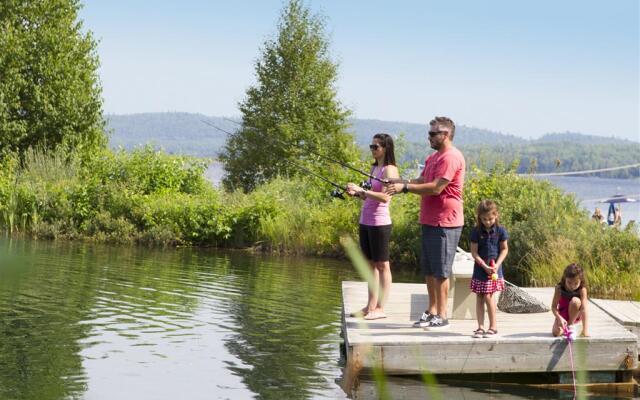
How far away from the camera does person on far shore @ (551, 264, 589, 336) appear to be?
27.5 ft

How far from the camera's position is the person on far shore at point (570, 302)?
8391 millimetres

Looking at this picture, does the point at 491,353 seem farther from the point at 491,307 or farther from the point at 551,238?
the point at 551,238

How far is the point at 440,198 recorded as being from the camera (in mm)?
8531

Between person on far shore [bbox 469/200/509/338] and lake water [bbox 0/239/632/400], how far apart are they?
23.2 inches

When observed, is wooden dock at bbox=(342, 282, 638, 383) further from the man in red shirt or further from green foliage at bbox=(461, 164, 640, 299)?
green foliage at bbox=(461, 164, 640, 299)

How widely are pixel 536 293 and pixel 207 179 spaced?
14.3 m

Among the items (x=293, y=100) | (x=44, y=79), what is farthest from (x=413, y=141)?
(x=44, y=79)

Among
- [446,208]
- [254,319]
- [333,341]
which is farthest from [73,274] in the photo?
[446,208]

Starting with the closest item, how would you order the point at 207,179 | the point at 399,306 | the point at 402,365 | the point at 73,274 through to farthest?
the point at 402,365 < the point at 399,306 < the point at 73,274 < the point at 207,179

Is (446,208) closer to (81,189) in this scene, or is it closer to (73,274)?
(73,274)

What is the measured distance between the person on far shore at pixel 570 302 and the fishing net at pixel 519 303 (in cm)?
125

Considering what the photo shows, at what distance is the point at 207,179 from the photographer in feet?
80.0

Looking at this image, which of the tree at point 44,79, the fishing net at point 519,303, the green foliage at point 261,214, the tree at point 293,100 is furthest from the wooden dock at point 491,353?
the tree at point 293,100

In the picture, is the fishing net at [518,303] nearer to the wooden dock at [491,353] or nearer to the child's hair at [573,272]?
the wooden dock at [491,353]
